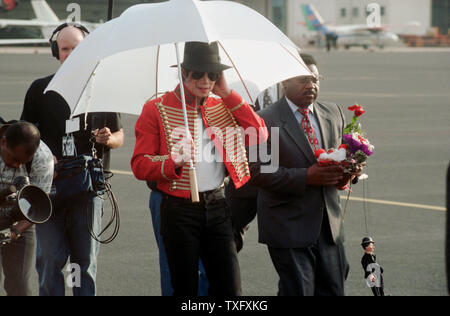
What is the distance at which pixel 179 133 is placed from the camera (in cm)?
441

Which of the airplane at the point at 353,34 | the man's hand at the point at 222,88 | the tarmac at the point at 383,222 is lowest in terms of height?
the airplane at the point at 353,34

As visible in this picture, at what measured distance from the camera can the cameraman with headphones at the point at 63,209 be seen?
5195 mm

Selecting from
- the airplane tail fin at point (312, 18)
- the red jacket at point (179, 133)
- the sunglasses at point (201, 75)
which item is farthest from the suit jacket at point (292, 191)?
the airplane tail fin at point (312, 18)

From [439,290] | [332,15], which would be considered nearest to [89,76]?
[439,290]

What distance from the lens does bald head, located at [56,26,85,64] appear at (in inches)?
206

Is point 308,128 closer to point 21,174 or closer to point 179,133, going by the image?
point 179,133

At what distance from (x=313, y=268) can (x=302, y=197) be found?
1.40 feet

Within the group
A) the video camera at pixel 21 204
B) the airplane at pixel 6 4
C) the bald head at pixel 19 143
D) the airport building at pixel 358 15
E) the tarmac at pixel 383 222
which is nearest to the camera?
the video camera at pixel 21 204

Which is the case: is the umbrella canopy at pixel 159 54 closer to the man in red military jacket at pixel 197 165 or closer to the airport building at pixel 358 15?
the man in red military jacket at pixel 197 165

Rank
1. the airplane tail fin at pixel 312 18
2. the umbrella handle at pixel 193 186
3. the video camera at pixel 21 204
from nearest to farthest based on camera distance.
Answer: the video camera at pixel 21 204 < the umbrella handle at pixel 193 186 < the airplane tail fin at pixel 312 18

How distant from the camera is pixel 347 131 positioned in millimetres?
4945

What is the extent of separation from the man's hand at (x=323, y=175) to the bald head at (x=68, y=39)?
5.60ft

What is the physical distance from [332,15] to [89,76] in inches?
3537

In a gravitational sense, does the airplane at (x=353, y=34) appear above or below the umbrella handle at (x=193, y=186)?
below
